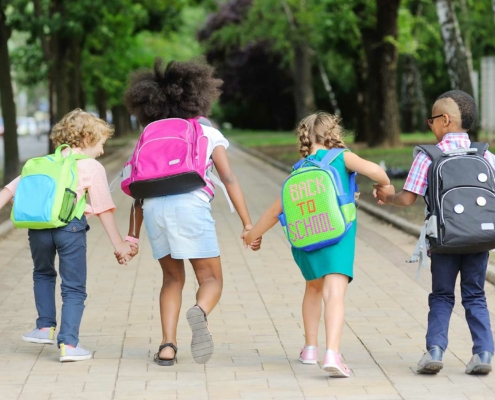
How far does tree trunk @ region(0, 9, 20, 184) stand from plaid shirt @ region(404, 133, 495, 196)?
1580 centimetres

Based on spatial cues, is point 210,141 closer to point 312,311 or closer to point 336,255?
point 336,255

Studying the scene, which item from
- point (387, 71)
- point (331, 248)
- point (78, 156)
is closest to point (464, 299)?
point (331, 248)

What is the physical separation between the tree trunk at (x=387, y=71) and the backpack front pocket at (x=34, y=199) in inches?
930

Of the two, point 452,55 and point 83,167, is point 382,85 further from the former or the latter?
point 83,167

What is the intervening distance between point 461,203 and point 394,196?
39 centimetres

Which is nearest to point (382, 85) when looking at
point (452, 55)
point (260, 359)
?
point (452, 55)

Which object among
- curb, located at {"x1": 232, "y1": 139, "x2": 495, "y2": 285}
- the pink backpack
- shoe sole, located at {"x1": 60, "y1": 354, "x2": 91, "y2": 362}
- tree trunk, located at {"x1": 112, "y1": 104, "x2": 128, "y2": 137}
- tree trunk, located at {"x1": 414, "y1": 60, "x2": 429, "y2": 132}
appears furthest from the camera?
tree trunk, located at {"x1": 112, "y1": 104, "x2": 128, "y2": 137}

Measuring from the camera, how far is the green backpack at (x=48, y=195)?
228 inches

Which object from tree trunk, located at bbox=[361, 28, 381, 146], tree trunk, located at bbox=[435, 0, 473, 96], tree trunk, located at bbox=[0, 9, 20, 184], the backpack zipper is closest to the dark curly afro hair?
the backpack zipper

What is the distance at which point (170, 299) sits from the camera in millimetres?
5828

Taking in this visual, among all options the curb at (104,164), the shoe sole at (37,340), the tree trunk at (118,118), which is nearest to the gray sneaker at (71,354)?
the shoe sole at (37,340)

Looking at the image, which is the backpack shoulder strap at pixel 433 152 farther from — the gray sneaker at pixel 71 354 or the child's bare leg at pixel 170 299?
the gray sneaker at pixel 71 354

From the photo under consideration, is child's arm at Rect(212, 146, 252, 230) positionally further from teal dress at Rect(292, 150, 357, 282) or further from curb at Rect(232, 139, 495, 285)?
curb at Rect(232, 139, 495, 285)

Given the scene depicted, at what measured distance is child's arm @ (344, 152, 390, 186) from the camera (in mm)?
5363
